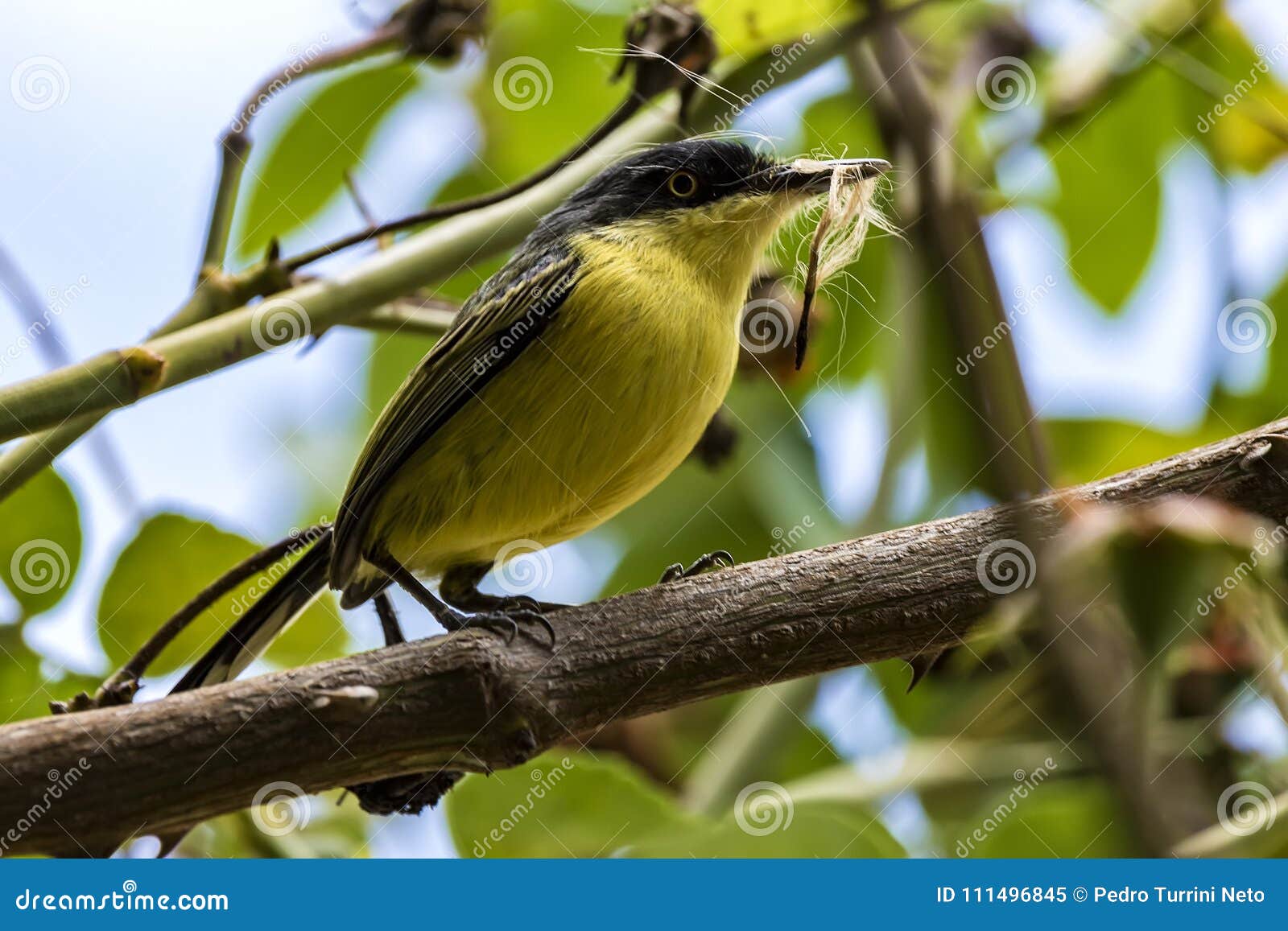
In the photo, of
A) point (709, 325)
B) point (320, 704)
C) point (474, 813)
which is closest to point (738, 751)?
point (474, 813)

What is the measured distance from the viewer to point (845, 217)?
3.16m

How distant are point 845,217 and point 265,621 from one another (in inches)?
77.4

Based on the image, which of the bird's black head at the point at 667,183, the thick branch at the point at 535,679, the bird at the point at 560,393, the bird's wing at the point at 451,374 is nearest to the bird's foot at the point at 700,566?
the bird at the point at 560,393

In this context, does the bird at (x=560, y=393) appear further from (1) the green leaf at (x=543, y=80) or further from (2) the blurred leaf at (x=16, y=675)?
(1) the green leaf at (x=543, y=80)

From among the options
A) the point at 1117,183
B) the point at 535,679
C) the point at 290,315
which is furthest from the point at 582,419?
the point at 1117,183

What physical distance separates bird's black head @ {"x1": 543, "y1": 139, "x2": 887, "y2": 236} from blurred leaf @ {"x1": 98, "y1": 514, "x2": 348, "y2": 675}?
134 centimetres

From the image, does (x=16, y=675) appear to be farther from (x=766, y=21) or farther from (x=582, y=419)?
(x=766, y=21)

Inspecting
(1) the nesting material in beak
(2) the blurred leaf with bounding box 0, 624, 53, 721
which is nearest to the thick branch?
(2) the blurred leaf with bounding box 0, 624, 53, 721

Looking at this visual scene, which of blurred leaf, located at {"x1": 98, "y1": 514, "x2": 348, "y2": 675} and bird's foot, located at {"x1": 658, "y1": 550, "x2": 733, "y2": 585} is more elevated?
bird's foot, located at {"x1": 658, "y1": 550, "x2": 733, "y2": 585}

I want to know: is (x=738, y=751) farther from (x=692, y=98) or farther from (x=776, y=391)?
(x=692, y=98)

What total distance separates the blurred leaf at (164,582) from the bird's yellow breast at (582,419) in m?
0.47

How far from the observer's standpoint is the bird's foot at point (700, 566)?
10.2ft

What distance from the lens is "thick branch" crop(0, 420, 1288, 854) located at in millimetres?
2152

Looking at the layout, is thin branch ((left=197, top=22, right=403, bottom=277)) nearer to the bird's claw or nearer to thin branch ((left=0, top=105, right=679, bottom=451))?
thin branch ((left=0, top=105, right=679, bottom=451))
